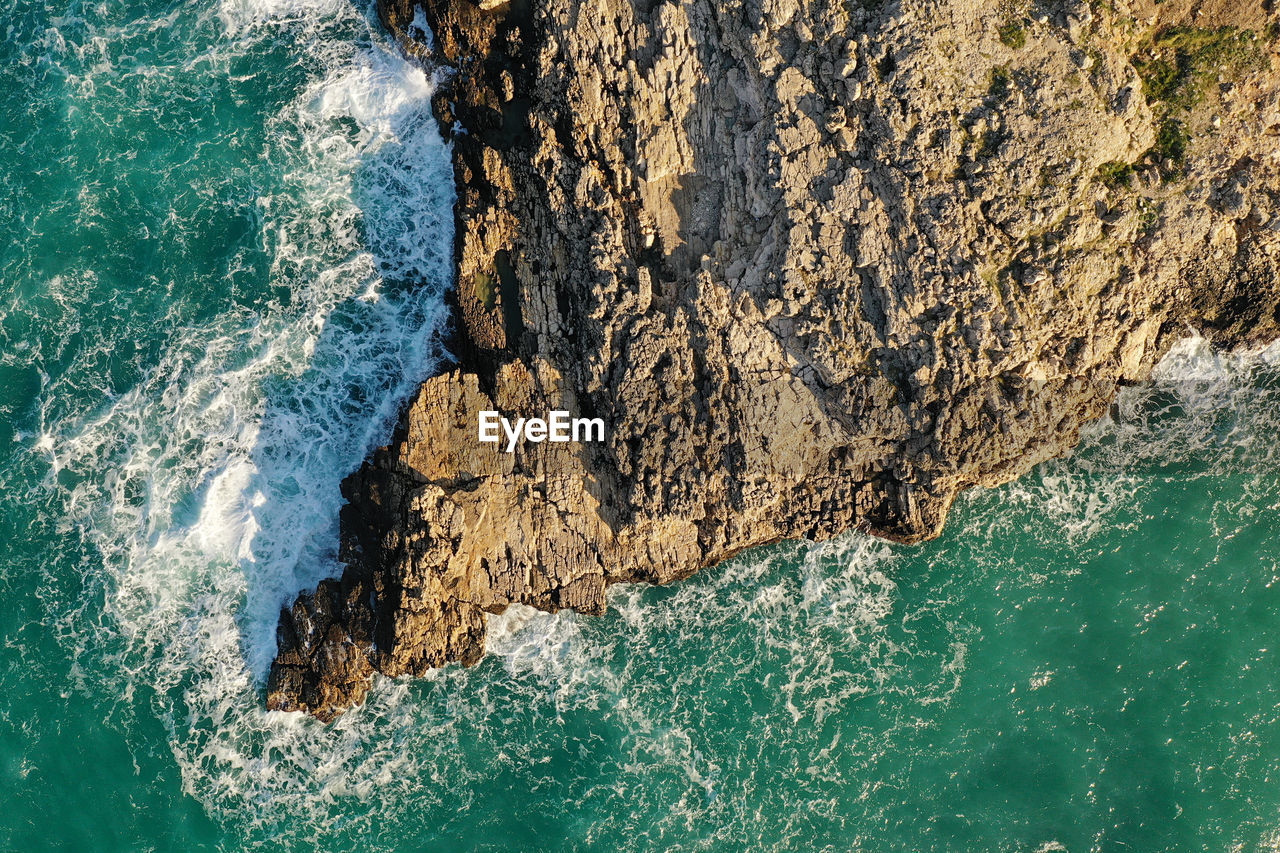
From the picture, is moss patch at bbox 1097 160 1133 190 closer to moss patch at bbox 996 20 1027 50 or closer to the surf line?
moss patch at bbox 996 20 1027 50

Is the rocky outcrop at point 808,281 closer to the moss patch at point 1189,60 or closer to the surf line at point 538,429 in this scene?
the moss patch at point 1189,60

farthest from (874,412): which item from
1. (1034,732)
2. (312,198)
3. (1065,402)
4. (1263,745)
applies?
(312,198)

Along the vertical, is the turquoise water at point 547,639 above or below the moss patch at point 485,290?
below

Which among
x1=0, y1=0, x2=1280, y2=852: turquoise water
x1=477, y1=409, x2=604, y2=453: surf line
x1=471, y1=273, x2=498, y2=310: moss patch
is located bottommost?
x1=0, y1=0, x2=1280, y2=852: turquoise water

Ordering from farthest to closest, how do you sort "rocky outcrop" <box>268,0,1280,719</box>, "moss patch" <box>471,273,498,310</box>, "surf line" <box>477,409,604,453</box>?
"moss patch" <box>471,273,498,310</box> < "surf line" <box>477,409,604,453</box> < "rocky outcrop" <box>268,0,1280,719</box>

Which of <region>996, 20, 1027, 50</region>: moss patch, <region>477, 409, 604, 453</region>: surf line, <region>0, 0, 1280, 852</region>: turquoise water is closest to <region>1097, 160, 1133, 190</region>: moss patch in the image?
<region>996, 20, 1027, 50</region>: moss patch

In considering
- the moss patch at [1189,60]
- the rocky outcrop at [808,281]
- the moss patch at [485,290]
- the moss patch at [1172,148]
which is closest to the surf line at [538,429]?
the rocky outcrop at [808,281]

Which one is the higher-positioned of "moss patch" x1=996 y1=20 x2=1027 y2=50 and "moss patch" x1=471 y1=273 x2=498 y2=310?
"moss patch" x1=996 y1=20 x2=1027 y2=50
